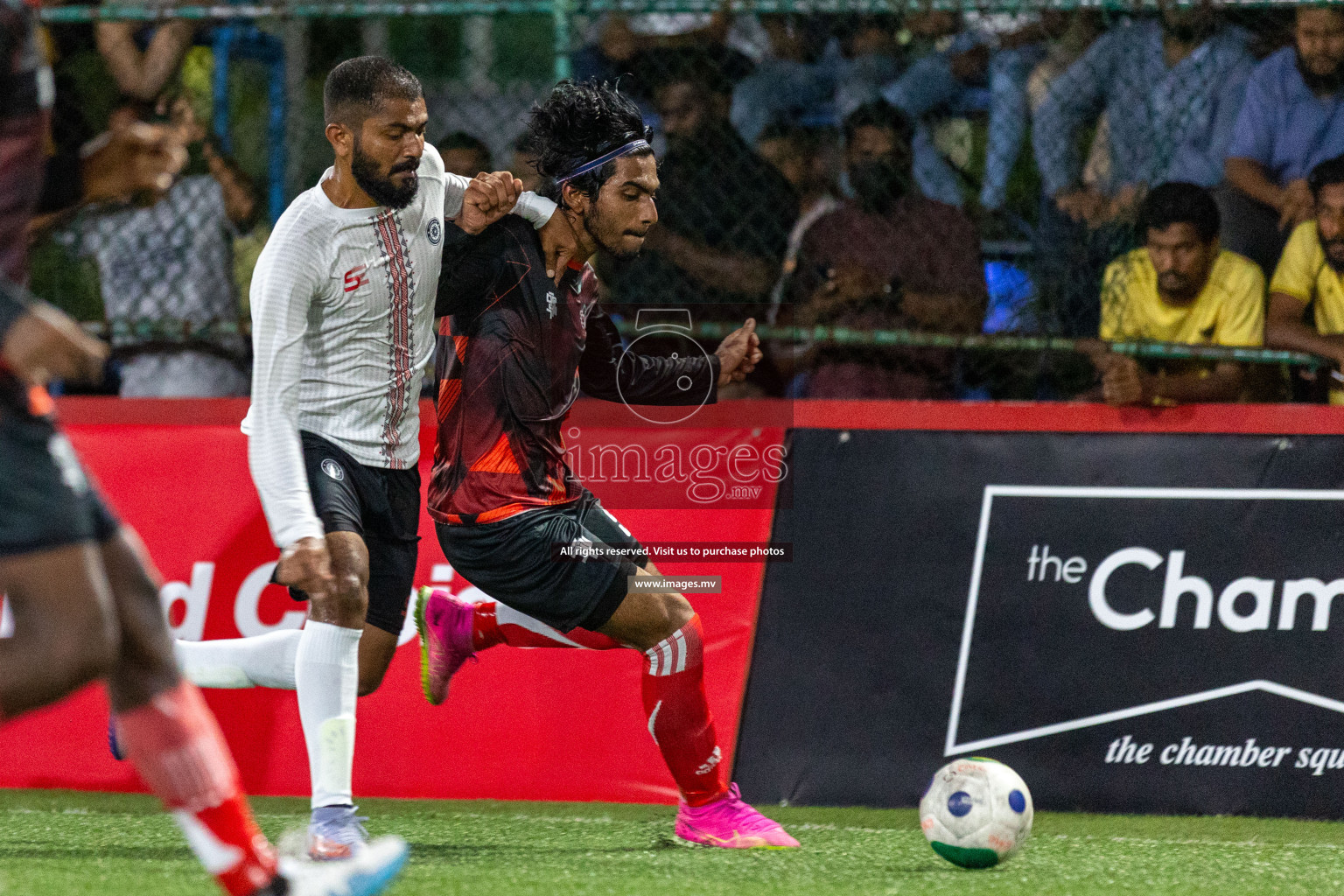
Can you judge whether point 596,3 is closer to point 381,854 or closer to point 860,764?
point 860,764

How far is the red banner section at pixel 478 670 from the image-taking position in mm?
5102

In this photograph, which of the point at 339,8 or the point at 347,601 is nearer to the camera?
the point at 347,601

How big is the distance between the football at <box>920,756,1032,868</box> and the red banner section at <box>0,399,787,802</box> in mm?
1252

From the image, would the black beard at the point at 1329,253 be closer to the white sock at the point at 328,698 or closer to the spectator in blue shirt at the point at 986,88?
the spectator in blue shirt at the point at 986,88

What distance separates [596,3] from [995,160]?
1.65 m

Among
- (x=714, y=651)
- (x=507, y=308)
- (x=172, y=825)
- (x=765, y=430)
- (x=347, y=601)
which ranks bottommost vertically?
(x=172, y=825)

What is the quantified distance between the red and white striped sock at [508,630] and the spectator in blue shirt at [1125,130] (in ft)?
7.41

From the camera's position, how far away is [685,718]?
14.2 ft

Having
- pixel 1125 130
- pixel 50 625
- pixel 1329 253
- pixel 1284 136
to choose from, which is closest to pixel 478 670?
pixel 50 625

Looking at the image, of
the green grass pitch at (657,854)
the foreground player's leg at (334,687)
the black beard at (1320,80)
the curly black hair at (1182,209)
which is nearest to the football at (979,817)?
the green grass pitch at (657,854)

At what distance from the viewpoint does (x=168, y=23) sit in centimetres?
607

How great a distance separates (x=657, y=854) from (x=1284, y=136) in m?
3.69

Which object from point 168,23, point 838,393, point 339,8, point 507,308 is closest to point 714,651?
point 838,393

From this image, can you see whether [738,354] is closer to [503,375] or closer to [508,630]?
[503,375]
